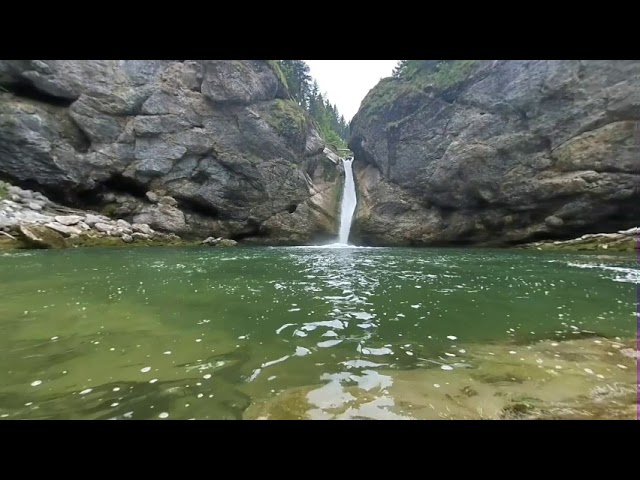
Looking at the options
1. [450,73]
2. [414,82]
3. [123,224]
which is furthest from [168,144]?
[450,73]

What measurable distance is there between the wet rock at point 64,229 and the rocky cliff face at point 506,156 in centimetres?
2968

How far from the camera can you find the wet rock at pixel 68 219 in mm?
28516

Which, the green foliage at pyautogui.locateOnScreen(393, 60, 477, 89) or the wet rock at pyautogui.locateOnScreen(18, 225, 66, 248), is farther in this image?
the green foliage at pyautogui.locateOnScreen(393, 60, 477, 89)

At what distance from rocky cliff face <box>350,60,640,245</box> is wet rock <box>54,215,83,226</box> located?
98.0ft

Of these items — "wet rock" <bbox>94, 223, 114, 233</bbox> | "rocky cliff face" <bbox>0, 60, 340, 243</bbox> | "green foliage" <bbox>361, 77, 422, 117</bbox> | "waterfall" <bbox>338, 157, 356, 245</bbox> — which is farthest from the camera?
"waterfall" <bbox>338, 157, 356, 245</bbox>

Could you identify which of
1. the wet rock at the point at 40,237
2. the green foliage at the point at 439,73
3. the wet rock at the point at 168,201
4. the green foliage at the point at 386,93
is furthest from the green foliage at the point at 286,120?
the wet rock at the point at 40,237

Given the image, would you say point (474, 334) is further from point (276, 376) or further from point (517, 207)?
point (517, 207)

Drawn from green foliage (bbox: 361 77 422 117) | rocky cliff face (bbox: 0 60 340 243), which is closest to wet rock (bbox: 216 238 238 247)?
rocky cliff face (bbox: 0 60 340 243)

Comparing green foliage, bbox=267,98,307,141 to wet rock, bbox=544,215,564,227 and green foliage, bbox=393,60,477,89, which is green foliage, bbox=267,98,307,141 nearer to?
green foliage, bbox=393,60,477,89

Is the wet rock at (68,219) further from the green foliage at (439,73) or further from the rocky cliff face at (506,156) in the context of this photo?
the green foliage at (439,73)

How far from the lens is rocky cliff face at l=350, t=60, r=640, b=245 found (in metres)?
28.8

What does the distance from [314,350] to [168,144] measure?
3635 cm

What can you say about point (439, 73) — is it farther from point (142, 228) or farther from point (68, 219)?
point (68, 219)
